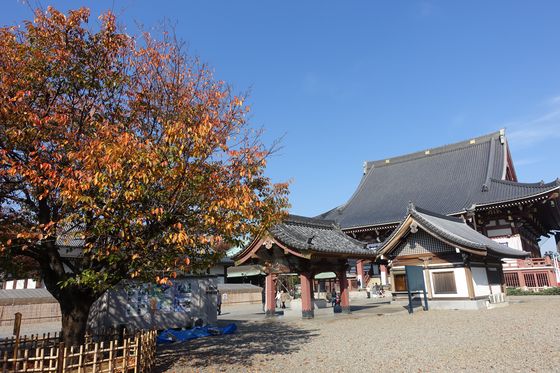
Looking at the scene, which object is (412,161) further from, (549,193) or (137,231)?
(137,231)

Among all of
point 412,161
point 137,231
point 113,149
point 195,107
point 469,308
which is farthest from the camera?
point 412,161

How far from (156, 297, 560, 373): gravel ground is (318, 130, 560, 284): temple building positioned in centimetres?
1590

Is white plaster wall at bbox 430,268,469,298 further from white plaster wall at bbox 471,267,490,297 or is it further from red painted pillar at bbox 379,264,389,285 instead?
red painted pillar at bbox 379,264,389,285

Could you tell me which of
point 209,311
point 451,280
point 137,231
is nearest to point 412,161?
point 451,280

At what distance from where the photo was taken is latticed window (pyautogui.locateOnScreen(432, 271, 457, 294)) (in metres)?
20.3

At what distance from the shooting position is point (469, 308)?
64.0ft

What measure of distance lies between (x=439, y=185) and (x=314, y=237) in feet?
78.3

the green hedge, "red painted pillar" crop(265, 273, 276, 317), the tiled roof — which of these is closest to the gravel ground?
the tiled roof

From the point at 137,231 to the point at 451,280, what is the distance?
695 inches

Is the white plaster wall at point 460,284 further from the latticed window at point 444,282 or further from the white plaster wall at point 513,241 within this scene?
the white plaster wall at point 513,241

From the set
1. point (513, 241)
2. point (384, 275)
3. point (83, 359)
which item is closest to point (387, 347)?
point (83, 359)

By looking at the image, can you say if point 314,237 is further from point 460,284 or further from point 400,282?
point 460,284

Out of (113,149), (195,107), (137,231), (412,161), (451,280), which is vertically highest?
(412,161)

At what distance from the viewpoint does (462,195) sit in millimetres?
35000
